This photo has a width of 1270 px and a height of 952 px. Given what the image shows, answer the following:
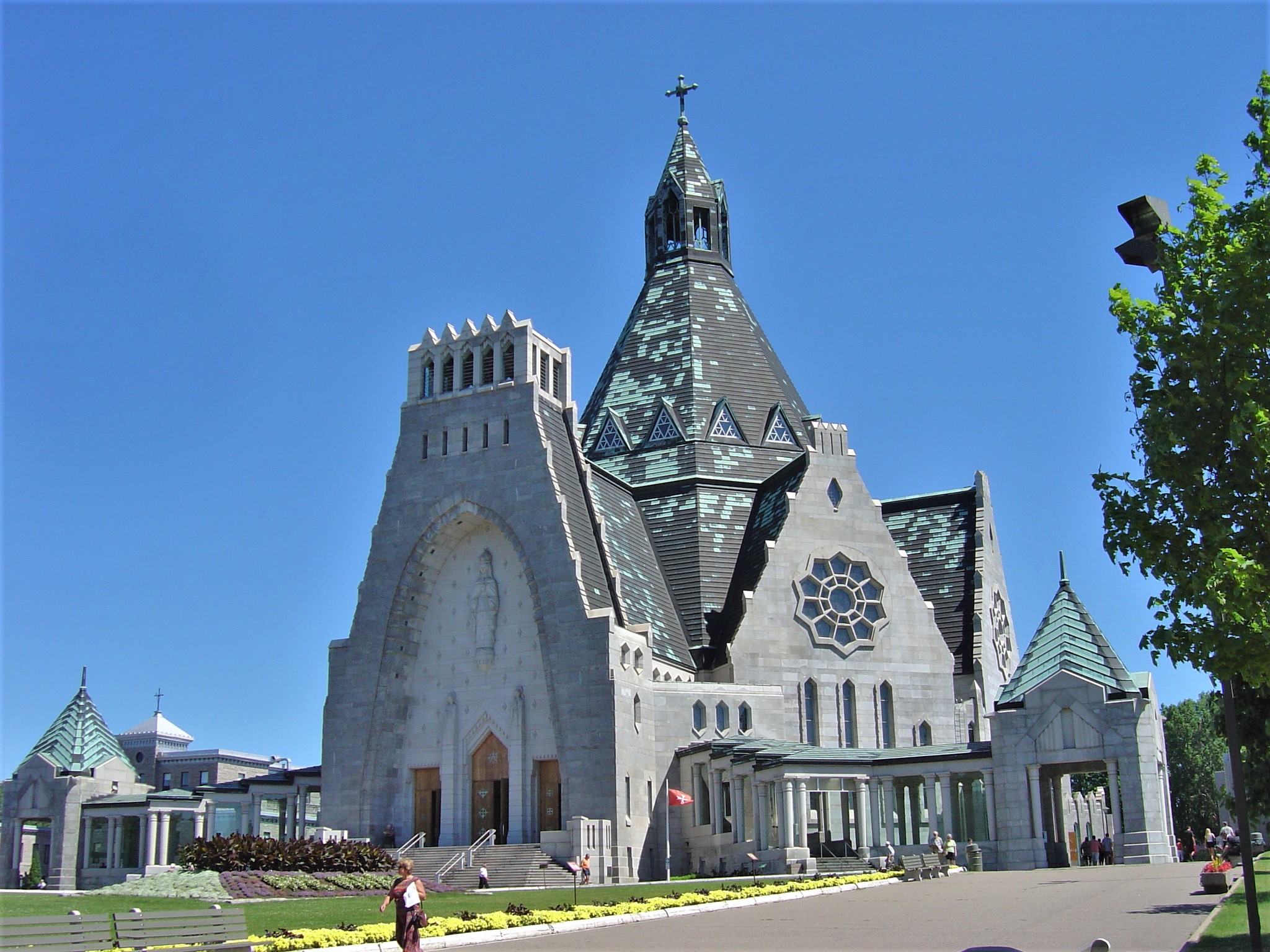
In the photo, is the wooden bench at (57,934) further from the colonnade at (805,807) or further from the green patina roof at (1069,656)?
the green patina roof at (1069,656)

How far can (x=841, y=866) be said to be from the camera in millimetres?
41844

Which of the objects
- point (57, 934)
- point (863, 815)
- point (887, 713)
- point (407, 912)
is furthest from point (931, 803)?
point (57, 934)

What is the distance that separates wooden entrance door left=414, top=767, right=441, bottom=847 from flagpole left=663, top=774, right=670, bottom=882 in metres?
8.99

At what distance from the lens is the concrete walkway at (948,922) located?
1905 cm

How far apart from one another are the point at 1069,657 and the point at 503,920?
Answer: 26.1 meters

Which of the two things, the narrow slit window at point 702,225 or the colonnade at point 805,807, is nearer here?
the colonnade at point 805,807

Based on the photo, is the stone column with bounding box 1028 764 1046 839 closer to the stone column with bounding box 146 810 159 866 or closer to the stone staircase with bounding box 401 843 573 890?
the stone staircase with bounding box 401 843 573 890

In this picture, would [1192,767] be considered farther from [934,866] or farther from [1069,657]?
[934,866]

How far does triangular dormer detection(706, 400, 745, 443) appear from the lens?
209 feet

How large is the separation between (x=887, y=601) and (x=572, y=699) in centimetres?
1476

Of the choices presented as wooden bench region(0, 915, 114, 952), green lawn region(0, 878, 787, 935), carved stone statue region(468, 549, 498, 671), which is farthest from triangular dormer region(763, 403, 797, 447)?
wooden bench region(0, 915, 114, 952)

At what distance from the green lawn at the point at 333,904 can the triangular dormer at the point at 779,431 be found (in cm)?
2875

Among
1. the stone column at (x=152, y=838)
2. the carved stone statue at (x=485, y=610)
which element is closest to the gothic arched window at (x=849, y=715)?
the carved stone statue at (x=485, y=610)

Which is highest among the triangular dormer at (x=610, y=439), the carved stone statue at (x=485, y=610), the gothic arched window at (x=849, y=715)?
the triangular dormer at (x=610, y=439)
